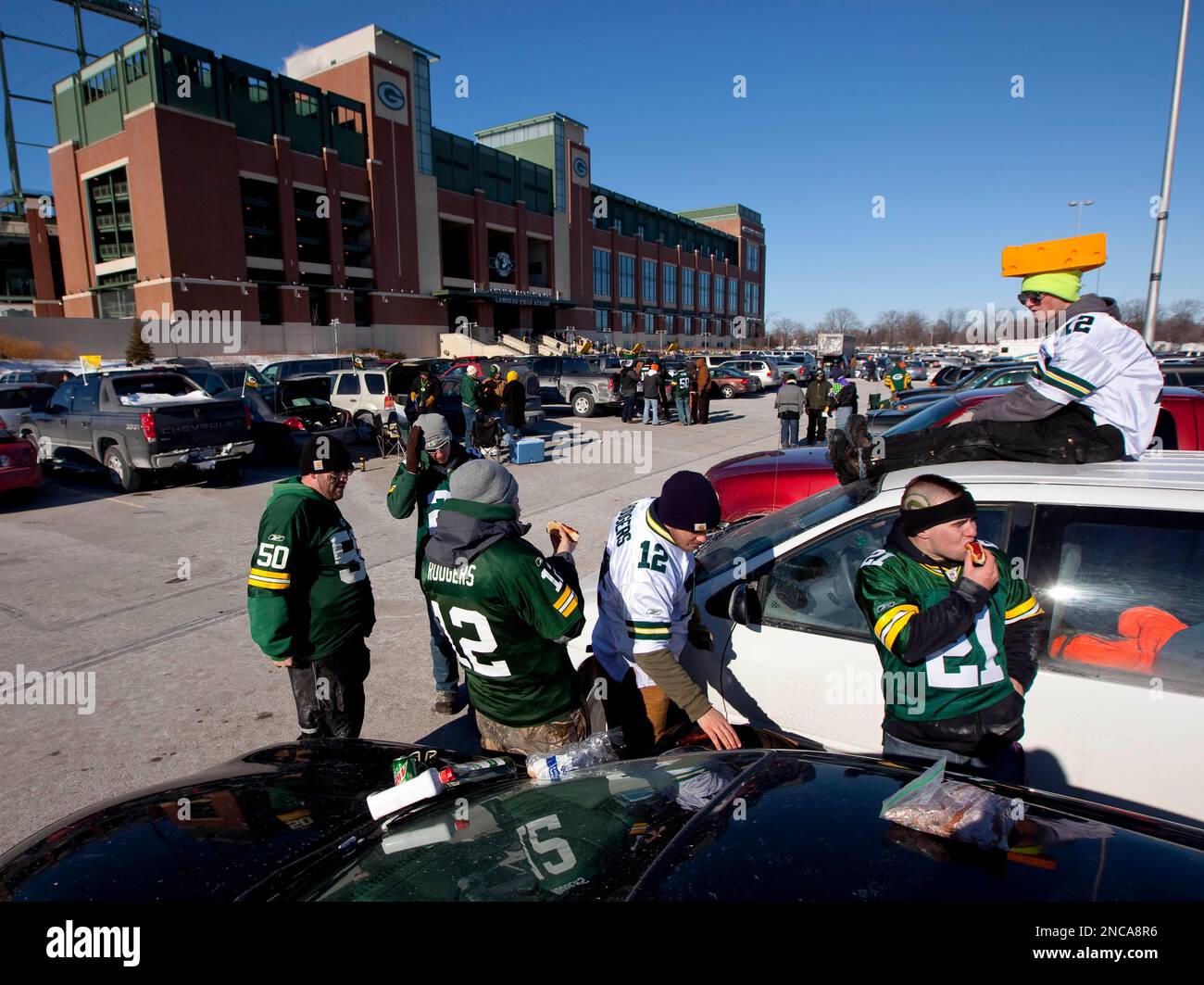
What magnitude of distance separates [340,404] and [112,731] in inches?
523

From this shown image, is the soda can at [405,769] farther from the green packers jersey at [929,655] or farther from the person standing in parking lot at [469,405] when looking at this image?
the person standing in parking lot at [469,405]

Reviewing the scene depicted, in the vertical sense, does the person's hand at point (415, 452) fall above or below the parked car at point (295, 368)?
below

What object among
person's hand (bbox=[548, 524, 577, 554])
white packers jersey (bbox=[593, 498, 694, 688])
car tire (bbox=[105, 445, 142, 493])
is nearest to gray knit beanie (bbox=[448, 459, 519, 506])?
person's hand (bbox=[548, 524, 577, 554])

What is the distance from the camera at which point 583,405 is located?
22094 millimetres

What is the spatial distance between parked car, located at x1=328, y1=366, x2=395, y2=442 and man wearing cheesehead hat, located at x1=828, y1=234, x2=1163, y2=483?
45.9 feet

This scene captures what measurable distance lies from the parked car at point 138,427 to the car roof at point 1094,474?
11161 mm

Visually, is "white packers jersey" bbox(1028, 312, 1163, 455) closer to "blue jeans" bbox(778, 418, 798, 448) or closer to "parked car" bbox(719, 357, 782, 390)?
"blue jeans" bbox(778, 418, 798, 448)

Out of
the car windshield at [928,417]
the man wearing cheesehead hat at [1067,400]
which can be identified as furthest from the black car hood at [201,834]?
the car windshield at [928,417]

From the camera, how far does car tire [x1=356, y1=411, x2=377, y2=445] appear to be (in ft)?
53.0

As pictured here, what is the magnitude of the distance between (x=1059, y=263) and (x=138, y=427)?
39.2ft

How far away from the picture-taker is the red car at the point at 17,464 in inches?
392

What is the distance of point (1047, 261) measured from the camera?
3.57 m
